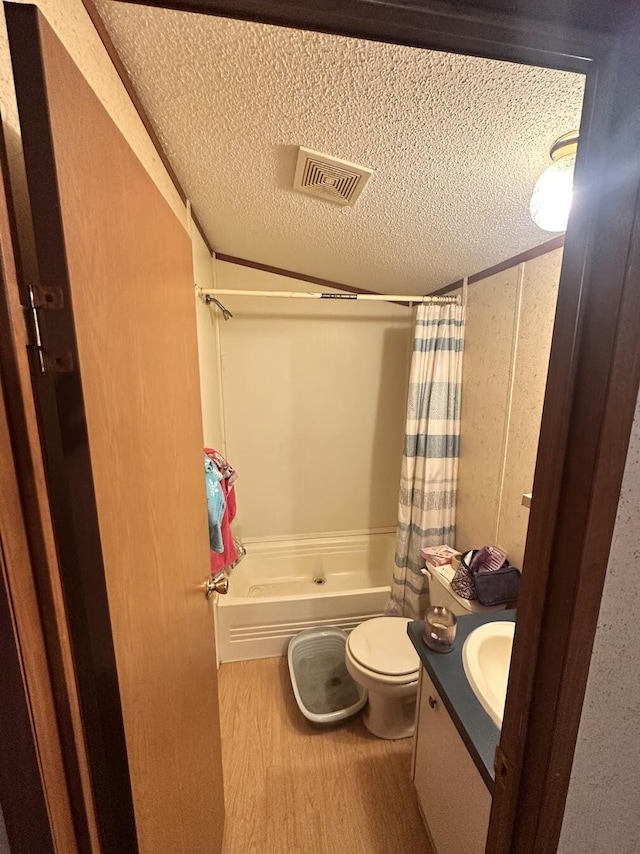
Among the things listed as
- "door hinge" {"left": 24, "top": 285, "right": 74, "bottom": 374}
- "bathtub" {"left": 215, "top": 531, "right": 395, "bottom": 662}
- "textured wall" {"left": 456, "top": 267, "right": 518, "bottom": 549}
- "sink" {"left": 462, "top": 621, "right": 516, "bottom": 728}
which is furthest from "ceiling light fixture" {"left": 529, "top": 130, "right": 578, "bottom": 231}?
"bathtub" {"left": 215, "top": 531, "right": 395, "bottom": 662}

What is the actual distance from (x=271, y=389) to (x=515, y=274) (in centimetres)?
160

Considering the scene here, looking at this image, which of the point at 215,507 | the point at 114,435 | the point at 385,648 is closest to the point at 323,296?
the point at 215,507

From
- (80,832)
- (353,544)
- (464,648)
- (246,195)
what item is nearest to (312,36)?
(246,195)

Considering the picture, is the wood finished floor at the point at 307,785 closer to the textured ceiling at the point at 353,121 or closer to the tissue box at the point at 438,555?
the tissue box at the point at 438,555

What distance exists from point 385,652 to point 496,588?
0.57m

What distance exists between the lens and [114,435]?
1.76 ft

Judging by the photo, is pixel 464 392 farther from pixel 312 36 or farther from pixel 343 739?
pixel 343 739

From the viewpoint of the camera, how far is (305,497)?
265 centimetres

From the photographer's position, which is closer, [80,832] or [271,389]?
[80,832]

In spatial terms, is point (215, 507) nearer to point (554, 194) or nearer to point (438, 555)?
point (438, 555)

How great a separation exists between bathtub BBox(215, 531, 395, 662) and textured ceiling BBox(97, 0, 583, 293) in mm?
1963

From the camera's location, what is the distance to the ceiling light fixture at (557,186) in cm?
84

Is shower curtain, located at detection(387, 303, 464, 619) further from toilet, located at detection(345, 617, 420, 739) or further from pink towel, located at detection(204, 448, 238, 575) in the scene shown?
pink towel, located at detection(204, 448, 238, 575)

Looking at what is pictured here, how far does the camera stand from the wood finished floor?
1.24 metres
